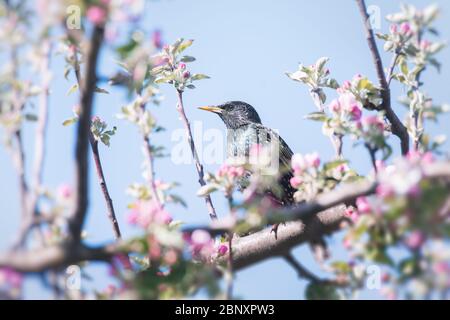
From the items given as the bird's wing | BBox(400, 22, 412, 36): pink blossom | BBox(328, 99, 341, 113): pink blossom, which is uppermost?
BBox(400, 22, 412, 36): pink blossom

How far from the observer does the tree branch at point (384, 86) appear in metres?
3.06

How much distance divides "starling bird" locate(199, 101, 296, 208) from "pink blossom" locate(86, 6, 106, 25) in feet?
10.4

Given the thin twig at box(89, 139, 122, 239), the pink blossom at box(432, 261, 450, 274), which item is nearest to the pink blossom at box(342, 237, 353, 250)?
the pink blossom at box(432, 261, 450, 274)

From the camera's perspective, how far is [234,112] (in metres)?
6.95

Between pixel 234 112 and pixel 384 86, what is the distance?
3620mm

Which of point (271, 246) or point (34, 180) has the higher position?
point (34, 180)

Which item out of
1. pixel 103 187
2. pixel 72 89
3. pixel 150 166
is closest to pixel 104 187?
pixel 103 187

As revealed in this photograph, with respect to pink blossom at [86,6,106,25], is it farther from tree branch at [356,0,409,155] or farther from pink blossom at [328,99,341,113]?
Result: tree branch at [356,0,409,155]

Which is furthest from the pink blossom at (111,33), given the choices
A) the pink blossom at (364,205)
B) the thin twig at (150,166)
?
the pink blossom at (364,205)

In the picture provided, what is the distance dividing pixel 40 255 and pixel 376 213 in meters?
1.06

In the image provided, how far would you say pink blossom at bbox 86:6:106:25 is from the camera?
182 cm

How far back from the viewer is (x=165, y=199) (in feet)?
8.19
